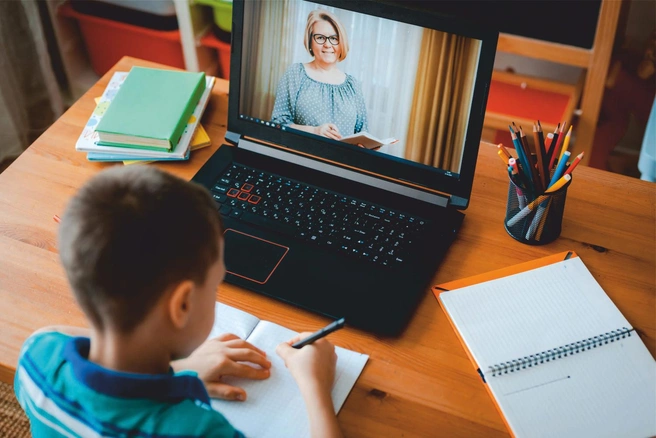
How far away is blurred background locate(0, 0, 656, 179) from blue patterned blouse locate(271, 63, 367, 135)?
80cm

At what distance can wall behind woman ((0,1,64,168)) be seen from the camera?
1975 mm

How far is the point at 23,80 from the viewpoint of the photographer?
2.08 meters

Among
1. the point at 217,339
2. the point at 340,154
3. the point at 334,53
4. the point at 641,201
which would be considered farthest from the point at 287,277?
the point at 641,201

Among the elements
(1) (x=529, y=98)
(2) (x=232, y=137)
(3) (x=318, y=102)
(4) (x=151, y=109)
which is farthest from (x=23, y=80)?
(1) (x=529, y=98)

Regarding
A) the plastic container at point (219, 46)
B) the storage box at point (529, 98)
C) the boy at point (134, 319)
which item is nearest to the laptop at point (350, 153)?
the boy at point (134, 319)

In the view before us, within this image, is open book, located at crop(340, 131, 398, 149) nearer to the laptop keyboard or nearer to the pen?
the laptop keyboard

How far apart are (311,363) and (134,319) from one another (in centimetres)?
25

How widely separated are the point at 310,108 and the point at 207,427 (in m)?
0.57

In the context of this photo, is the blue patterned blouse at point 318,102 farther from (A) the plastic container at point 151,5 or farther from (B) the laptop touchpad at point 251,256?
(A) the plastic container at point 151,5

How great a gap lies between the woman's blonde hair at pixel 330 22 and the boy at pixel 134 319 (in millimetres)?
439

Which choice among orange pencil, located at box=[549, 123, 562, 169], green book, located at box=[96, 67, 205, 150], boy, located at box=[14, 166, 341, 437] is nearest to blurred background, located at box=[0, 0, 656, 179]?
orange pencil, located at box=[549, 123, 562, 169]

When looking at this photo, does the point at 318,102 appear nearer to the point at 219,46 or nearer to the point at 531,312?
the point at 531,312

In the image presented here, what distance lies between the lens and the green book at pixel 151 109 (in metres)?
1.15

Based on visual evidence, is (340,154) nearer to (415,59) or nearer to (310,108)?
(310,108)
